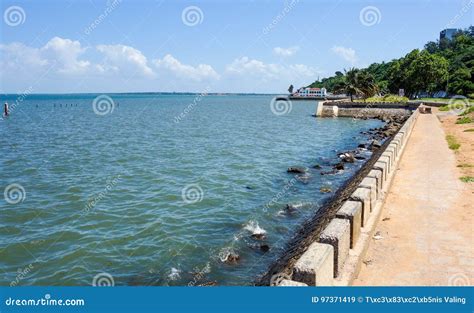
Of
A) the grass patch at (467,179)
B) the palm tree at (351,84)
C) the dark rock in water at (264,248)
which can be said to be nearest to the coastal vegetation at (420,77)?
the palm tree at (351,84)

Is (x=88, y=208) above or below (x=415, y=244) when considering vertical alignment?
below

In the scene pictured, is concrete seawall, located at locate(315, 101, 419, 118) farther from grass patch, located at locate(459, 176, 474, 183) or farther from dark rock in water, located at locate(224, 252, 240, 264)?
dark rock in water, located at locate(224, 252, 240, 264)

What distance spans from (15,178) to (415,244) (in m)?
17.7

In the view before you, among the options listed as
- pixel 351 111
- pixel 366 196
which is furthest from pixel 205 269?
pixel 351 111

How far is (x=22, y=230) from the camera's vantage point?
12.1 metres

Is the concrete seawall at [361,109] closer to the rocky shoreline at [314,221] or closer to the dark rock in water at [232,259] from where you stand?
the rocky shoreline at [314,221]

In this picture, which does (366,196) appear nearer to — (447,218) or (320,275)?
(447,218)

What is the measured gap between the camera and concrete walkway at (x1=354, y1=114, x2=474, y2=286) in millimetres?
6125
